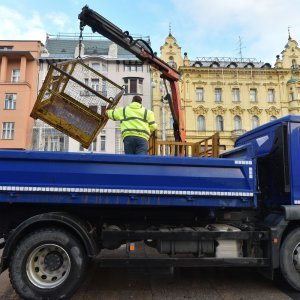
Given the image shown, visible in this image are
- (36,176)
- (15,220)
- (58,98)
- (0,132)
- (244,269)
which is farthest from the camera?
(0,132)

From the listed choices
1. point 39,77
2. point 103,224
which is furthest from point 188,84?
point 103,224

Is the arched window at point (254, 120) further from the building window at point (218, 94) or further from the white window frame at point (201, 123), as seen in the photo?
the white window frame at point (201, 123)

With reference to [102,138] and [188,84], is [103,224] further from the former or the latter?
[188,84]

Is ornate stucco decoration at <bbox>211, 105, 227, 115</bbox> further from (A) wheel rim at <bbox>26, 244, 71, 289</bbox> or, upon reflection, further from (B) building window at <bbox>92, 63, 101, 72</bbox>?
(A) wheel rim at <bbox>26, 244, 71, 289</bbox>

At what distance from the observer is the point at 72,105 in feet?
21.6

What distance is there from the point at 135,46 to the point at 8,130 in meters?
24.2

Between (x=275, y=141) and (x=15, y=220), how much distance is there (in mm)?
4193

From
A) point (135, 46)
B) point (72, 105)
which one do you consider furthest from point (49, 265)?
point (135, 46)

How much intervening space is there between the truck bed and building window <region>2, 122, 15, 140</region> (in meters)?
26.0

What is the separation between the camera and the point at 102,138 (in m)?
29.4

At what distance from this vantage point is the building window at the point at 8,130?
28.2m

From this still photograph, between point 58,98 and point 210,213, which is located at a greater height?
point 58,98

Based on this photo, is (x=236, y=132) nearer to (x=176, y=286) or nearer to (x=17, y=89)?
(x=17, y=89)

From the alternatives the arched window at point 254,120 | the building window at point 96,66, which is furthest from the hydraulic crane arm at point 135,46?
the arched window at point 254,120
